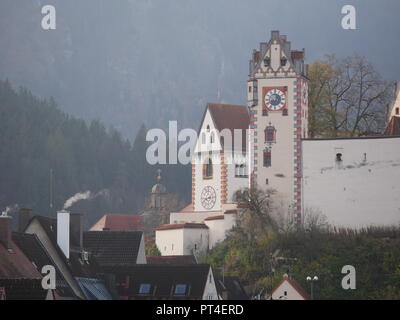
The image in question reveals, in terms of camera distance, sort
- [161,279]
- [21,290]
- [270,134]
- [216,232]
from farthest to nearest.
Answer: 1. [216,232]
2. [270,134]
3. [161,279]
4. [21,290]

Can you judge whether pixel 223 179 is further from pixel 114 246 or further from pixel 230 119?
pixel 114 246

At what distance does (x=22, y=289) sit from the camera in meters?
61.5

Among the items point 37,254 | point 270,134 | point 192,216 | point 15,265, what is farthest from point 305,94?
point 15,265

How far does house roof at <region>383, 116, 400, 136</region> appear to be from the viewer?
100 meters

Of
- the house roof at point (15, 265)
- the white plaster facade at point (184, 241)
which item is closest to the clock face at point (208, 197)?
the white plaster facade at point (184, 241)

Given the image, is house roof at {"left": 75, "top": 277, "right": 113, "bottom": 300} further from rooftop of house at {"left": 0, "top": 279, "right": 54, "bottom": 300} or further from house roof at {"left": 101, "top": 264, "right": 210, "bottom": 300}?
rooftop of house at {"left": 0, "top": 279, "right": 54, "bottom": 300}

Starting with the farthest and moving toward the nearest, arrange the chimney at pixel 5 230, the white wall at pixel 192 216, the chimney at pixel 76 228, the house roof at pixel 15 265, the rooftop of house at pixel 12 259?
the white wall at pixel 192 216
the chimney at pixel 76 228
the chimney at pixel 5 230
the rooftop of house at pixel 12 259
the house roof at pixel 15 265

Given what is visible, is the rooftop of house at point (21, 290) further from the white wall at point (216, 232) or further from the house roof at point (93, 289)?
the white wall at point (216, 232)

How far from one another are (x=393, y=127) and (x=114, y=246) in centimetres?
2251

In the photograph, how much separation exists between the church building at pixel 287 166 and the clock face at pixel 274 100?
66 mm

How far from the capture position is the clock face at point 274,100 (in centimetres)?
10000

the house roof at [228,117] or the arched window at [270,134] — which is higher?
the house roof at [228,117]

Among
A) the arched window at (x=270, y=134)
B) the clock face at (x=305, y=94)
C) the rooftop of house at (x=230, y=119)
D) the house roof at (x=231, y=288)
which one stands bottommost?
the house roof at (x=231, y=288)

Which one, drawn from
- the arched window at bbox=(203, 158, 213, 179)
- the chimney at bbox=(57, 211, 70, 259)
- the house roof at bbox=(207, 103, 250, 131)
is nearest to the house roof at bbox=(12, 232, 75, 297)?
the chimney at bbox=(57, 211, 70, 259)
